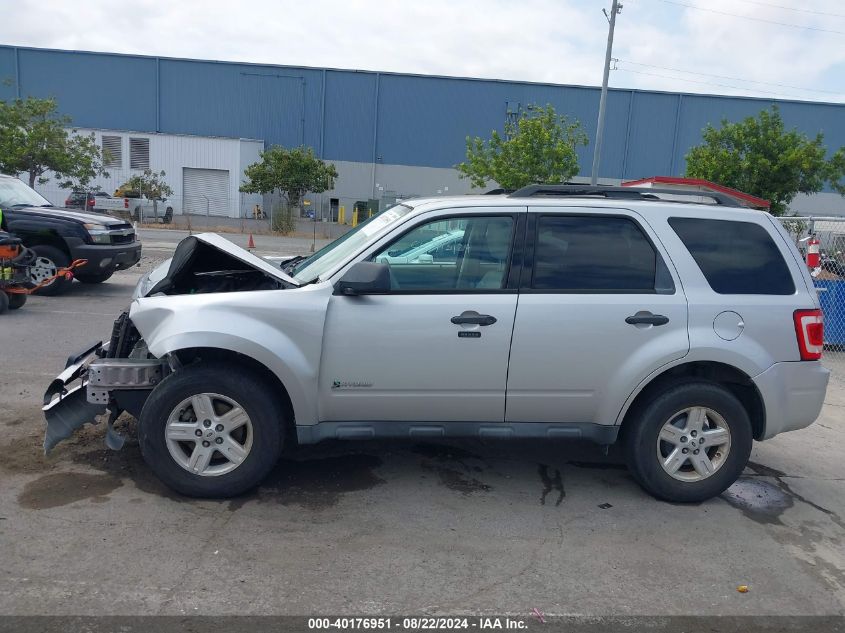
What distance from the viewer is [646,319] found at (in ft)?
15.1

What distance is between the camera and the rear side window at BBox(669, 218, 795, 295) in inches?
188

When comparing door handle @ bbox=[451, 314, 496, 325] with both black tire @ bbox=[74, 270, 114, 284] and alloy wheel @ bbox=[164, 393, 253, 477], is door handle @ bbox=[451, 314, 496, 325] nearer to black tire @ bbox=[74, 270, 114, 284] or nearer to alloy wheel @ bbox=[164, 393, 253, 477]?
alloy wheel @ bbox=[164, 393, 253, 477]

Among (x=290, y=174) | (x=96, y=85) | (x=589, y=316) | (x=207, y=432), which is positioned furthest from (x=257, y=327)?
(x=96, y=85)

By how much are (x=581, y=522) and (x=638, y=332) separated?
121cm

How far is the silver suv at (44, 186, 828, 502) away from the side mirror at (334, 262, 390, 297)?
1cm

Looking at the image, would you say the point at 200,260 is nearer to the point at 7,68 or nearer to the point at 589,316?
the point at 589,316

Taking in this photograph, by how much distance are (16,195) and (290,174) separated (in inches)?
1352

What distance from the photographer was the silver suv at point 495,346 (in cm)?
444

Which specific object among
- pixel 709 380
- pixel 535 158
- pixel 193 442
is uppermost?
pixel 535 158

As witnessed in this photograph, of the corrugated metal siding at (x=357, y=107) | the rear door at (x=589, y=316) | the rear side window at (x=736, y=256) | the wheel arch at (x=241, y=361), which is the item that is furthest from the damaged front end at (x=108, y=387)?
the corrugated metal siding at (x=357, y=107)

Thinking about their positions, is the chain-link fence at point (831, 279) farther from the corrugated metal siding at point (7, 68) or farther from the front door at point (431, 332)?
the corrugated metal siding at point (7, 68)

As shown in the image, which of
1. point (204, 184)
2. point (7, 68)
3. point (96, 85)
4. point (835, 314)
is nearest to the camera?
point (835, 314)

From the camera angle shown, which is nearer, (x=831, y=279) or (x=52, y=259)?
(x=831, y=279)

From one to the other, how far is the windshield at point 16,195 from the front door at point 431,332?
380 inches
